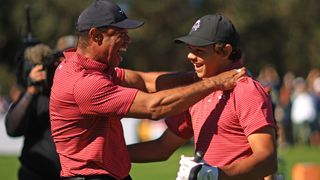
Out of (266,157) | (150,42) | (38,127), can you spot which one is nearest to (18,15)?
(150,42)

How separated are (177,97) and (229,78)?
40cm

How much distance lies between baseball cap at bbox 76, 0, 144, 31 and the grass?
8585 mm

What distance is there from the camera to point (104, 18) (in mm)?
6402

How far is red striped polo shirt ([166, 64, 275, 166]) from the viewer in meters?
5.86

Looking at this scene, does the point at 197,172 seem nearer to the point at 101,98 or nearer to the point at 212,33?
the point at 101,98

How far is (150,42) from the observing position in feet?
149

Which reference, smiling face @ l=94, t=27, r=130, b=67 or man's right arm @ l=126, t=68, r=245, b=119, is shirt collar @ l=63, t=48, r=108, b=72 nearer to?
smiling face @ l=94, t=27, r=130, b=67

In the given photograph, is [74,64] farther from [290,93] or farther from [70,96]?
[290,93]

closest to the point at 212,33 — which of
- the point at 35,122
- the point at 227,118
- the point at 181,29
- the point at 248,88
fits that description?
the point at 248,88

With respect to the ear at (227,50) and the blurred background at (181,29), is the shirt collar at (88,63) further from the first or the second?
the blurred background at (181,29)

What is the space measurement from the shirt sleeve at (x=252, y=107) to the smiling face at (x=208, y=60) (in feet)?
0.96

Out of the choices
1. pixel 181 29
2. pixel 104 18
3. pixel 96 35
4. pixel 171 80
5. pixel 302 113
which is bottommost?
pixel 181 29

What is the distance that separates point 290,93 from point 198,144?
21.3 metres

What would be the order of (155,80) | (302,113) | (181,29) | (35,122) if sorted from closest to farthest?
1. (155,80)
2. (35,122)
3. (302,113)
4. (181,29)
